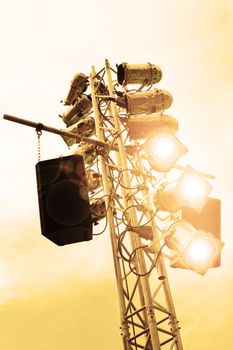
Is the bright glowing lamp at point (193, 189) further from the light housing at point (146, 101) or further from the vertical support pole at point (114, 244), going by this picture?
the light housing at point (146, 101)

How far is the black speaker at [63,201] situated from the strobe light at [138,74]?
8.14 ft

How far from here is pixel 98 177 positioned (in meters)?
5.95

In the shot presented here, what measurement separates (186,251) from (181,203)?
0.51m

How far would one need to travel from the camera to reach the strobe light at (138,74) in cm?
570

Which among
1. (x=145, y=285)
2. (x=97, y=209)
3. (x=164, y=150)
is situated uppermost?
(x=164, y=150)

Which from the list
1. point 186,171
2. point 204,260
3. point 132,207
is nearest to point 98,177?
point 132,207

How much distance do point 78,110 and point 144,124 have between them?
185cm

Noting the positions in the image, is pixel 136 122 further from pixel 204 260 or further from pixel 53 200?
pixel 204 260

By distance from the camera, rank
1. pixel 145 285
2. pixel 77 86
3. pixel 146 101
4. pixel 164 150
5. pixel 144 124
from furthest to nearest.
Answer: pixel 77 86 < pixel 146 101 < pixel 144 124 < pixel 145 285 < pixel 164 150

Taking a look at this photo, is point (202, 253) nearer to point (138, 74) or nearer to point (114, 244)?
point (114, 244)

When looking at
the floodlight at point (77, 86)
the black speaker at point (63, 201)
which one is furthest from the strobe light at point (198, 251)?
the floodlight at point (77, 86)

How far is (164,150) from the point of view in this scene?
12.7 feet

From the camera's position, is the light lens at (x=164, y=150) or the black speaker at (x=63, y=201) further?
the light lens at (x=164, y=150)

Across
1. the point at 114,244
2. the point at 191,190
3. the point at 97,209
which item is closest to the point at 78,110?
the point at 97,209
